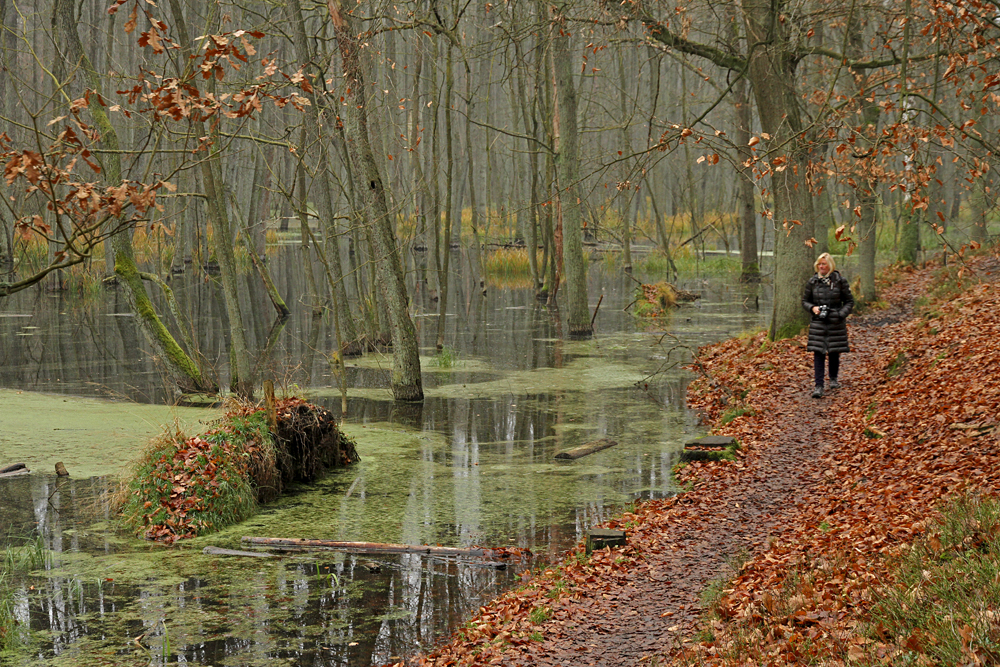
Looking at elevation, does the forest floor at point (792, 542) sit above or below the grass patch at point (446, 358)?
below

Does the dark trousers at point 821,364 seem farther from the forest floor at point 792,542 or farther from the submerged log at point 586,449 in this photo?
the submerged log at point 586,449

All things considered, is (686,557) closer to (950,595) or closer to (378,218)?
(950,595)

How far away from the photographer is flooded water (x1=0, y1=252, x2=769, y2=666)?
20.4ft

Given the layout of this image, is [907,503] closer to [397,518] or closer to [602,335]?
[397,518]

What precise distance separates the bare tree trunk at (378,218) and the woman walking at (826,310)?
585 cm

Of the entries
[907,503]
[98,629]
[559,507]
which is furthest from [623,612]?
[98,629]

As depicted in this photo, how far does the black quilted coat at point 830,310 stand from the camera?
36.5ft

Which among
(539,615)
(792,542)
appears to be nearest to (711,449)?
(792,542)

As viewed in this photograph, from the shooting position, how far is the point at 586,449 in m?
11.0

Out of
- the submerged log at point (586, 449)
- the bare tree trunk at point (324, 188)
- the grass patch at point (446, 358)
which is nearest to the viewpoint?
the submerged log at point (586, 449)

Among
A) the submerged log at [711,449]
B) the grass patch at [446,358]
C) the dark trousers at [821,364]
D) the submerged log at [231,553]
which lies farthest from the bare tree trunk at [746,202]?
the submerged log at [231,553]

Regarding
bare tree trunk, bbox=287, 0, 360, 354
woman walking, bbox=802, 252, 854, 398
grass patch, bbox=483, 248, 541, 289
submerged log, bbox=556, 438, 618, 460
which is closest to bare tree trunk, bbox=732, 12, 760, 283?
grass patch, bbox=483, 248, 541, 289

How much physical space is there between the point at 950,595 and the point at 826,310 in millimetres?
7307

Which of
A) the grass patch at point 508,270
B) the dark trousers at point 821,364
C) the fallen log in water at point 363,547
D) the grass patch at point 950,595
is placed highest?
the grass patch at point 508,270
